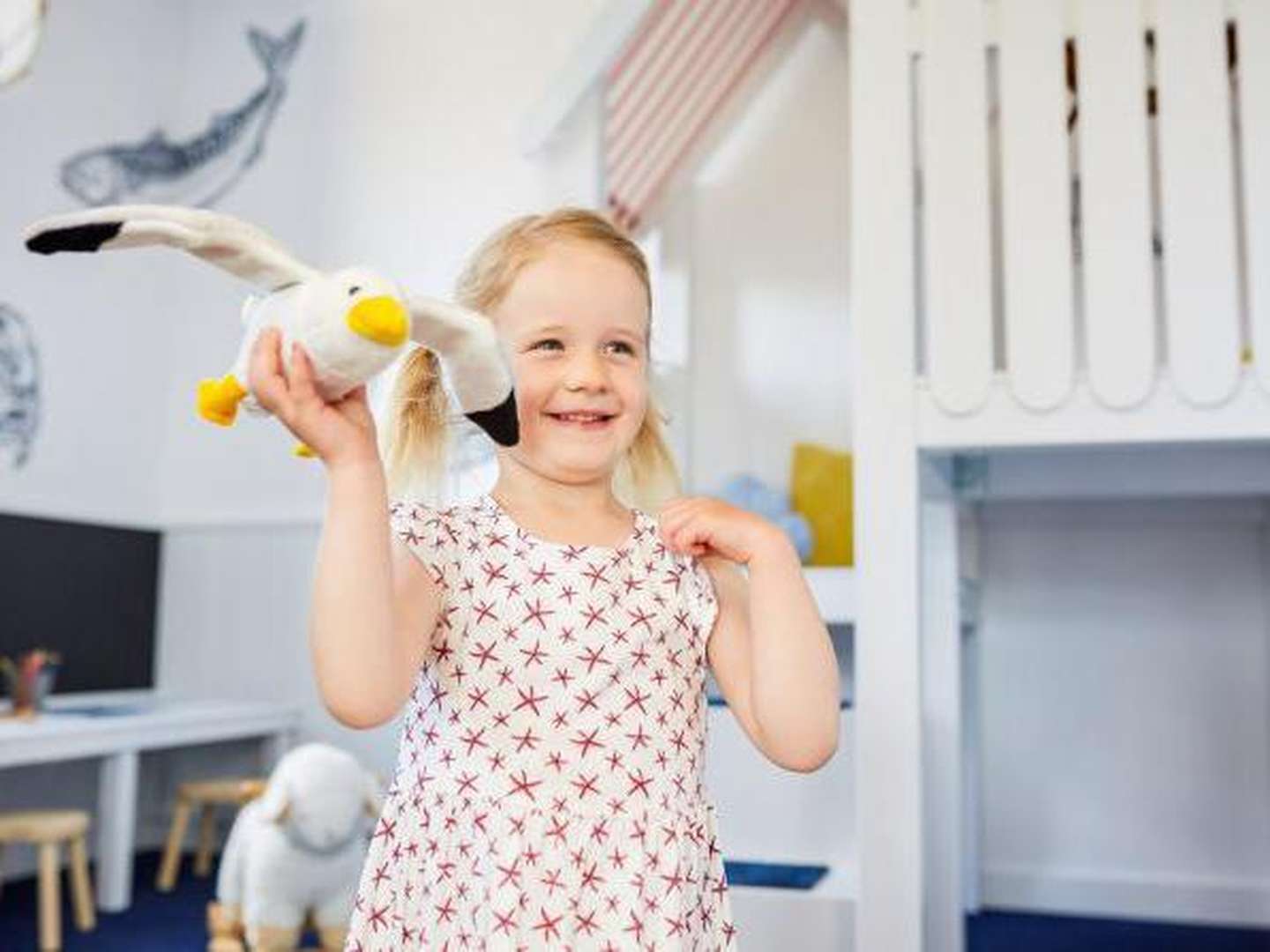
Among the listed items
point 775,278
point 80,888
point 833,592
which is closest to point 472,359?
point 833,592

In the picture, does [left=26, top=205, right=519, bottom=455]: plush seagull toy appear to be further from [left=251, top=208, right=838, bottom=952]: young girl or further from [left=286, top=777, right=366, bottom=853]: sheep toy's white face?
[left=286, top=777, right=366, bottom=853]: sheep toy's white face

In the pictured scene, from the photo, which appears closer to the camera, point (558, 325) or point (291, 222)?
point (558, 325)

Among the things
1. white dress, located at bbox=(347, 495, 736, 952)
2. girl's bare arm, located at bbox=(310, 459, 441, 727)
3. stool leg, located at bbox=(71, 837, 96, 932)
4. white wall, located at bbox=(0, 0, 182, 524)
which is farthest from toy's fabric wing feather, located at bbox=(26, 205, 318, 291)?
white wall, located at bbox=(0, 0, 182, 524)

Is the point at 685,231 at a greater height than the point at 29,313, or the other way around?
the point at 685,231

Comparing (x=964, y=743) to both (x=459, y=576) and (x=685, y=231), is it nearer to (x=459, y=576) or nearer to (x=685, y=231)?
(x=685, y=231)

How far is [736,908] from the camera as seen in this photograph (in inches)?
55.9

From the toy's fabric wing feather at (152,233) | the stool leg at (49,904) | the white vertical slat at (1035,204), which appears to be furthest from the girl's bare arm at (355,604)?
the stool leg at (49,904)

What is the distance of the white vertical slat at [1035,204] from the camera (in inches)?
53.1

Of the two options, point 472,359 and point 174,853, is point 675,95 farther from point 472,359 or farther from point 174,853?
point 472,359

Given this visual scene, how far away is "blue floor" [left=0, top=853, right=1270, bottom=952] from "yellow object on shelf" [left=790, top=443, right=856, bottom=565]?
2.26ft

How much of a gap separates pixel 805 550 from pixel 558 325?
4.91ft

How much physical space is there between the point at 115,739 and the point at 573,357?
1683 mm

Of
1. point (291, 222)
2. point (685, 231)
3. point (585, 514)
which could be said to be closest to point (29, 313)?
point (291, 222)

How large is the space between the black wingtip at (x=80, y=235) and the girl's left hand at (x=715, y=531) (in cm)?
38
